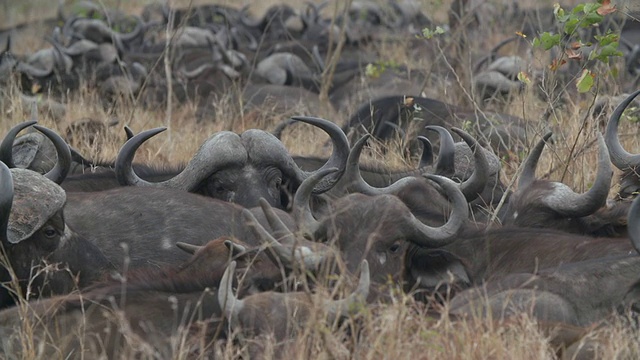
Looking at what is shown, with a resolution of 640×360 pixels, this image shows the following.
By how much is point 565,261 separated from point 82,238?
90.7 inches

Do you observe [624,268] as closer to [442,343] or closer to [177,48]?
[442,343]

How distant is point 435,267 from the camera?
6.46 metres

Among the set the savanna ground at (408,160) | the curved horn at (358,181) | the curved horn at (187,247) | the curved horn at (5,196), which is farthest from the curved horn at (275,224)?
the curved horn at (358,181)

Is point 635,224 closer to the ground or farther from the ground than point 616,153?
farther from the ground

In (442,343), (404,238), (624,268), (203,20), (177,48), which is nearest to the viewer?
(442,343)

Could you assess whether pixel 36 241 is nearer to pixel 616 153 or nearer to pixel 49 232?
pixel 49 232

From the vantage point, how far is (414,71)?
1678cm

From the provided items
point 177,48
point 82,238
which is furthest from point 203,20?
point 82,238

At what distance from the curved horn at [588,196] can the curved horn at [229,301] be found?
2806 millimetres

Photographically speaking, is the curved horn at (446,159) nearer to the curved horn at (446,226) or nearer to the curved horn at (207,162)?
the curved horn at (207,162)

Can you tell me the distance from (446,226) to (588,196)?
1092 mm

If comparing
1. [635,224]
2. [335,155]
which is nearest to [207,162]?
[335,155]

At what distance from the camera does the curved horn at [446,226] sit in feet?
21.1

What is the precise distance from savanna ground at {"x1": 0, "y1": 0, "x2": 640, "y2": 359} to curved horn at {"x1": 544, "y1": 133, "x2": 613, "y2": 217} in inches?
30.5
